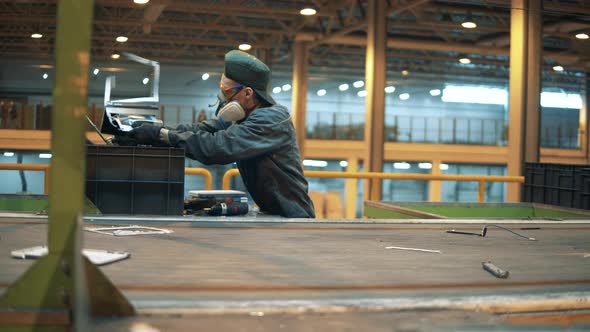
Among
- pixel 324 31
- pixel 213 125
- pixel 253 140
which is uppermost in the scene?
pixel 324 31

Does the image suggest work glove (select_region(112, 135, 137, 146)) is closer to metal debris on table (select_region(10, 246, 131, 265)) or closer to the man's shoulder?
the man's shoulder

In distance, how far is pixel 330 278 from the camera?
6.66ft

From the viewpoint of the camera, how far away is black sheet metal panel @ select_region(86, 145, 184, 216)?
3.95m

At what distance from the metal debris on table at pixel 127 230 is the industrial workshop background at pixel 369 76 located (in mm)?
1805

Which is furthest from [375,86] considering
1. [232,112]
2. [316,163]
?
[316,163]

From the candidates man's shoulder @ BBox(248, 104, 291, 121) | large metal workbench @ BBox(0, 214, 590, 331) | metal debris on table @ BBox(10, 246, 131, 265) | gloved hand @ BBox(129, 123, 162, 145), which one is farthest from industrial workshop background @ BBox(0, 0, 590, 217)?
metal debris on table @ BBox(10, 246, 131, 265)

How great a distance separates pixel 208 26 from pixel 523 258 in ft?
55.8

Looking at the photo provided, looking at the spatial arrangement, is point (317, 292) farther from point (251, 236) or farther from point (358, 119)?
point (358, 119)

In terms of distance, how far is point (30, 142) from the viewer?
696cm

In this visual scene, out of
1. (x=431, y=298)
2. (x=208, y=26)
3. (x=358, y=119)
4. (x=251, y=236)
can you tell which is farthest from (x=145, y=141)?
(x=358, y=119)

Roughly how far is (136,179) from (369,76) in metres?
11.7

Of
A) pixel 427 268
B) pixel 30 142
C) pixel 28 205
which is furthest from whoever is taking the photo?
pixel 30 142

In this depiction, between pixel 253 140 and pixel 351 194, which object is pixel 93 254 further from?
pixel 351 194

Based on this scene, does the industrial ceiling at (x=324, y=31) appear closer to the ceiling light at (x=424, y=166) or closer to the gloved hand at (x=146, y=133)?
the ceiling light at (x=424, y=166)
